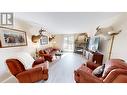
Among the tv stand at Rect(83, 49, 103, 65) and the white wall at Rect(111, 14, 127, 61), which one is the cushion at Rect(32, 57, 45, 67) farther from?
the white wall at Rect(111, 14, 127, 61)

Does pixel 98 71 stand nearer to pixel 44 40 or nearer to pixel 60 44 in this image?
pixel 60 44

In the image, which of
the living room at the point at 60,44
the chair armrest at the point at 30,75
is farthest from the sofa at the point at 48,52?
the chair armrest at the point at 30,75

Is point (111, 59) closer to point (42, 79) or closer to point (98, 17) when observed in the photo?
point (98, 17)

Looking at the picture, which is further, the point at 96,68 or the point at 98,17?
the point at 96,68

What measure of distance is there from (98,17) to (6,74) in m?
1.61

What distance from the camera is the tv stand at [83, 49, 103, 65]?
74.4 inches

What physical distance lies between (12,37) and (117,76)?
1.58 m

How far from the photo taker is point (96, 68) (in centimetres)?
194

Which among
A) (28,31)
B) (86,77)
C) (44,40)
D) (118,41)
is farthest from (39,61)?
(118,41)

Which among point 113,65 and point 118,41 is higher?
point 118,41

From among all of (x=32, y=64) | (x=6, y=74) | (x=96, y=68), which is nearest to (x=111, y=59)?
(x=96, y=68)

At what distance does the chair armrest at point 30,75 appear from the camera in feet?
5.84

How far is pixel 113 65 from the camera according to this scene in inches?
69.4
